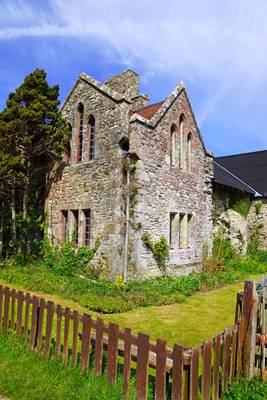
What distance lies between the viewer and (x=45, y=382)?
418 cm

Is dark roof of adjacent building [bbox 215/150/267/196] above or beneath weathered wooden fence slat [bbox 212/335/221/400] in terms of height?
above

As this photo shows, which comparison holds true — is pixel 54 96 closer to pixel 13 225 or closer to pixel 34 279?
pixel 13 225

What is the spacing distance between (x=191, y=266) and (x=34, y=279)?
6697mm

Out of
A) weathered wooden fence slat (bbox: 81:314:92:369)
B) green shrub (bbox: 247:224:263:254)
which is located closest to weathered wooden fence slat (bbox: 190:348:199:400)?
weathered wooden fence slat (bbox: 81:314:92:369)

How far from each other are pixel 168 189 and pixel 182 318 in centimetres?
576

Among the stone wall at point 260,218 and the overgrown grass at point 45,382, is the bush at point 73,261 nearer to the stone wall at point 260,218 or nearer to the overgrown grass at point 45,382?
the overgrown grass at point 45,382

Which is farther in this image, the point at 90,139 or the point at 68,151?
the point at 68,151

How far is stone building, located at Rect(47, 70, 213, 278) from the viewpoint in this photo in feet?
37.4

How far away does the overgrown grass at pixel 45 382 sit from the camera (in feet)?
→ 12.8

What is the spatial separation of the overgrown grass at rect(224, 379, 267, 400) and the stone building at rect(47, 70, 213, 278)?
7002 mm

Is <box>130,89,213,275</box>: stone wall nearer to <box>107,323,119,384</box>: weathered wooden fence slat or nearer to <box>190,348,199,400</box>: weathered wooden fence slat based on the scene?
<box>107,323,119,384</box>: weathered wooden fence slat

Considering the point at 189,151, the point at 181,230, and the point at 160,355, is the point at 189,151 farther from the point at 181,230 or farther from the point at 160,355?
the point at 160,355

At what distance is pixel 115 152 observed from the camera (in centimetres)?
1170

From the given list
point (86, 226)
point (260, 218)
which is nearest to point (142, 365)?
point (86, 226)
